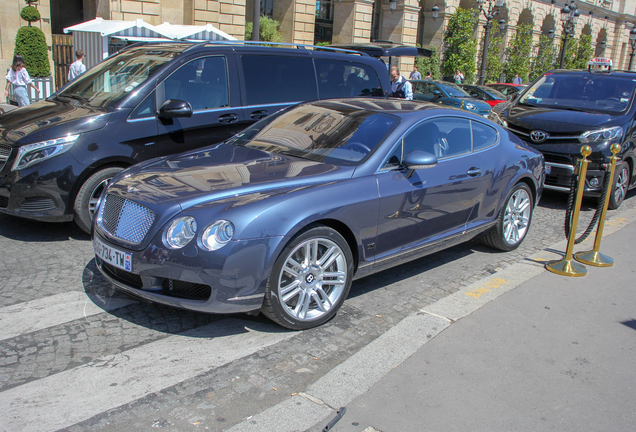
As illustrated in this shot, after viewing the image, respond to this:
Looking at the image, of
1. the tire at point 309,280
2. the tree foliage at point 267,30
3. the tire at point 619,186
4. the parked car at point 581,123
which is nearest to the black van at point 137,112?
the tire at point 309,280

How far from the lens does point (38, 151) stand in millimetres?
5332

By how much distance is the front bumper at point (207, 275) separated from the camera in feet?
11.4

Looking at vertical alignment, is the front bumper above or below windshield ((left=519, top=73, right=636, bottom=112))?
below

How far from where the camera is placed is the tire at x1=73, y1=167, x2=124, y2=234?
549 centimetres

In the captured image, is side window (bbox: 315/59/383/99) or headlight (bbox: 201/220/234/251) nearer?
headlight (bbox: 201/220/234/251)

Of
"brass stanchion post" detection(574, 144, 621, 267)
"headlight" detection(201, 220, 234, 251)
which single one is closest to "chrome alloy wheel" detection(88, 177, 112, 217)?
"headlight" detection(201, 220, 234, 251)

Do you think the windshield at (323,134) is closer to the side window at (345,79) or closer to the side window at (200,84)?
the side window at (200,84)

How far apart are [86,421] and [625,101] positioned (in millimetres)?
8797

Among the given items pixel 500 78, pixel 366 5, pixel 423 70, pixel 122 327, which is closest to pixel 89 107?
pixel 122 327

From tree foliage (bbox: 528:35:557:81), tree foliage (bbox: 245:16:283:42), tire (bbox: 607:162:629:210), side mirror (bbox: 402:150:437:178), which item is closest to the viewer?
side mirror (bbox: 402:150:437:178)

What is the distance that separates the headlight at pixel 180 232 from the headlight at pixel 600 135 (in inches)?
259

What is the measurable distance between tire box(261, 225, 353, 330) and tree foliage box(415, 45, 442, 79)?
99.5ft

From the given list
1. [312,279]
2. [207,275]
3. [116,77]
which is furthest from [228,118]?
[207,275]

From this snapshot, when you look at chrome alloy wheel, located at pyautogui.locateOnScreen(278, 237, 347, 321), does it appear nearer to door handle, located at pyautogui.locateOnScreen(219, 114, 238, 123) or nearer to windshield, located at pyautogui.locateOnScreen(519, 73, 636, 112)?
door handle, located at pyautogui.locateOnScreen(219, 114, 238, 123)
